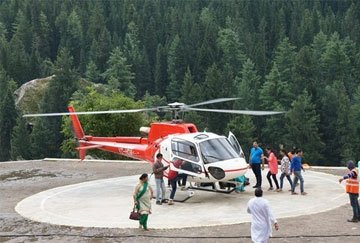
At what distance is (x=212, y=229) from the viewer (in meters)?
13.8

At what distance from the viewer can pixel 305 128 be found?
76.8m

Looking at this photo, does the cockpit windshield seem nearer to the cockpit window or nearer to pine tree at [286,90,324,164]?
the cockpit window

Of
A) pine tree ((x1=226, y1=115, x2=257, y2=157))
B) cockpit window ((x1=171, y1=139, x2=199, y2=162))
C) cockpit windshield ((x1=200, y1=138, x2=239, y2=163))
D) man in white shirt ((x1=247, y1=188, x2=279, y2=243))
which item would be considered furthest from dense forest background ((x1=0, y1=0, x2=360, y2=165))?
man in white shirt ((x1=247, y1=188, x2=279, y2=243))

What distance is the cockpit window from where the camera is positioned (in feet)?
56.1

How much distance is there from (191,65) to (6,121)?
4473cm

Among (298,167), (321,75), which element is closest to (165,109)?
(298,167)

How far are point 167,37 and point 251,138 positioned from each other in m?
61.5

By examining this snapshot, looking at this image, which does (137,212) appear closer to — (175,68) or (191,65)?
(175,68)

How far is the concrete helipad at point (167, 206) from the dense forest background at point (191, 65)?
2688 centimetres

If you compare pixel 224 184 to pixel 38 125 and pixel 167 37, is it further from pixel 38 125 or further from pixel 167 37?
pixel 167 37

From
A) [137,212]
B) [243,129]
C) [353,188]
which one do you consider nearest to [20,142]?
[243,129]

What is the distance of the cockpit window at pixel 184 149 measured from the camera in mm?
17094

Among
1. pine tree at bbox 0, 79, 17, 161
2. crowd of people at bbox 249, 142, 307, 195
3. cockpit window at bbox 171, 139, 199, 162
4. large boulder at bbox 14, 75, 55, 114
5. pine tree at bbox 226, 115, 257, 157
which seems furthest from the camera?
pine tree at bbox 0, 79, 17, 161

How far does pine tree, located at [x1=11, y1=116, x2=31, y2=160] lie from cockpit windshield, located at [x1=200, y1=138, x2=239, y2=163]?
68.6m
